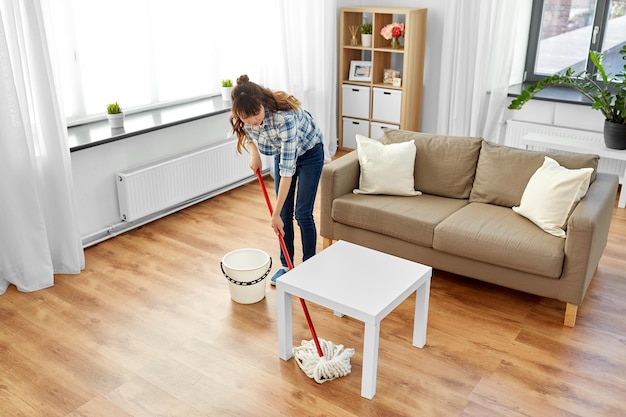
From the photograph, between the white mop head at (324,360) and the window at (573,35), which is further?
the window at (573,35)

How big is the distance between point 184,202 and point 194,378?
2040mm

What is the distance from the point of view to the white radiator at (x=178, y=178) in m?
4.02

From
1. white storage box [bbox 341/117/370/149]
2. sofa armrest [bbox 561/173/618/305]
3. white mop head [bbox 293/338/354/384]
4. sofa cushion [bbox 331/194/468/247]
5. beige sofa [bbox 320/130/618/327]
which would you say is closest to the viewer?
white mop head [bbox 293/338/354/384]

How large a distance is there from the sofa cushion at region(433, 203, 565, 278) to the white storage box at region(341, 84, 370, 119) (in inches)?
98.6

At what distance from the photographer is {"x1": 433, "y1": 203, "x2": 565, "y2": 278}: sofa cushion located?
298 cm

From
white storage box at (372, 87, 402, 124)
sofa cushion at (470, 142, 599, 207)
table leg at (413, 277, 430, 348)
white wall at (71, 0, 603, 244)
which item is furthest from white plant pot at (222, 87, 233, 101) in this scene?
table leg at (413, 277, 430, 348)

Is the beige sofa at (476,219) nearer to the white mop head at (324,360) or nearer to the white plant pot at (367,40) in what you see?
the white mop head at (324,360)

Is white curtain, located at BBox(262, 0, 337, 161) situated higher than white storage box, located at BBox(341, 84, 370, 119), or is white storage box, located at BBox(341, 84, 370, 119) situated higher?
white curtain, located at BBox(262, 0, 337, 161)

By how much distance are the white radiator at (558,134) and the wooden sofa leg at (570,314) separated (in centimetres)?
212

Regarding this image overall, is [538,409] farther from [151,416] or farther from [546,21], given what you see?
[546,21]

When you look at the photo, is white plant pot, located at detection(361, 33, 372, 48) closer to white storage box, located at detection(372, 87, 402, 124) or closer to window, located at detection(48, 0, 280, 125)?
white storage box, located at detection(372, 87, 402, 124)

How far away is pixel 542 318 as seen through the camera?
3.13 meters

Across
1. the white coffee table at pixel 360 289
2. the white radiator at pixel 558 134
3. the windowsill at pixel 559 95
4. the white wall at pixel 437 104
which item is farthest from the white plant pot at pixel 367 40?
the white coffee table at pixel 360 289

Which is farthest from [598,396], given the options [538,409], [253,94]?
[253,94]
